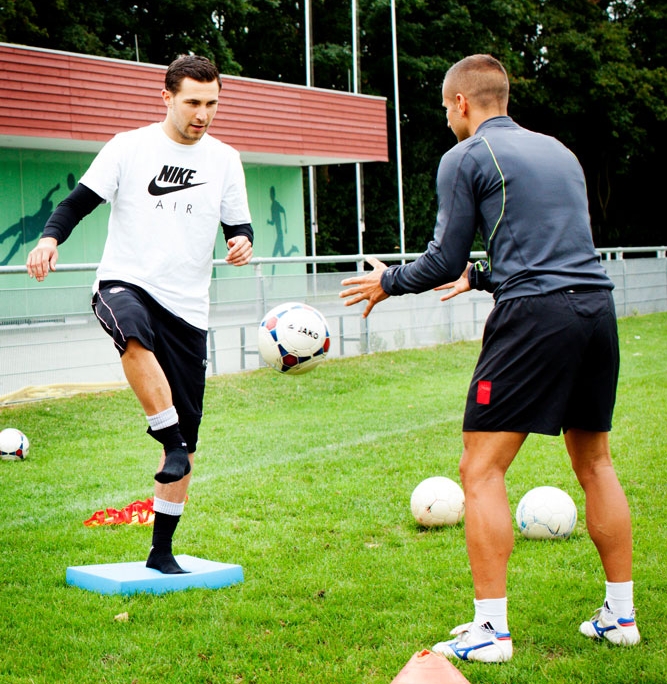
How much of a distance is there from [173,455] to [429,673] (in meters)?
1.98

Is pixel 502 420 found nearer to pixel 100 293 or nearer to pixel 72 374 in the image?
pixel 100 293

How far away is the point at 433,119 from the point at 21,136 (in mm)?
21612

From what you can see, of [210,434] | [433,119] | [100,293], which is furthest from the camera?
[433,119]

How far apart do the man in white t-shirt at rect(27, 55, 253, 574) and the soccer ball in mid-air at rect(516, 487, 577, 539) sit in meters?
1.96

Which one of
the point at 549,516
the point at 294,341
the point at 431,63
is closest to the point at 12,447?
the point at 294,341

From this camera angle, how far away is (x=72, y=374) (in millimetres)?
10766

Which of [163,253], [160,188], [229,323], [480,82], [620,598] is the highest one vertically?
[480,82]

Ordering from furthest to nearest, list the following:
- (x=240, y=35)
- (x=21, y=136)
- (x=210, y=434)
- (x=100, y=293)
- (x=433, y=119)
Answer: (x=433, y=119)
(x=240, y=35)
(x=21, y=136)
(x=210, y=434)
(x=100, y=293)

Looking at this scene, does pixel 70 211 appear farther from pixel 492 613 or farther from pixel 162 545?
pixel 492 613

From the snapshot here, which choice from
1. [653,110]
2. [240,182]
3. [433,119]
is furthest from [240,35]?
[240,182]

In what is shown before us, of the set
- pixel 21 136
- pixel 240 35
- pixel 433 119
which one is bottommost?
pixel 21 136

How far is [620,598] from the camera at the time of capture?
3.65 metres

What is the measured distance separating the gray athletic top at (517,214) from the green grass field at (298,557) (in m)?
1.47

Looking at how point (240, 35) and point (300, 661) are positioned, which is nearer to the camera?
point (300, 661)
